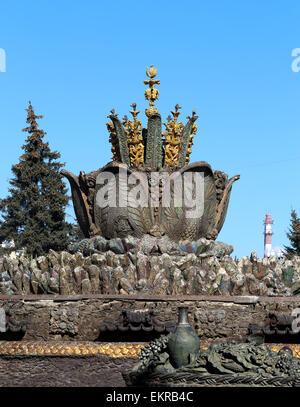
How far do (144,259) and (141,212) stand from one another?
242 cm

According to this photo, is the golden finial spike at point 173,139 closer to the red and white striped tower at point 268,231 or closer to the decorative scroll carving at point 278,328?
the decorative scroll carving at point 278,328

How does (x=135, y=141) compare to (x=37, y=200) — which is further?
(x=37, y=200)

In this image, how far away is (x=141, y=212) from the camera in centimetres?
1680

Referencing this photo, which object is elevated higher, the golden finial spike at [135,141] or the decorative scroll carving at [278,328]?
the golden finial spike at [135,141]

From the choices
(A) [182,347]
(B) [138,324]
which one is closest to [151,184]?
(B) [138,324]

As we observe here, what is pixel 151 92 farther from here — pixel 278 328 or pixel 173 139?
pixel 278 328

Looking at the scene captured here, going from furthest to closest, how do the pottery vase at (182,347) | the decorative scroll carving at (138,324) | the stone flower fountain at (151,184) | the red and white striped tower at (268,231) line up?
the red and white striped tower at (268,231), the stone flower fountain at (151,184), the decorative scroll carving at (138,324), the pottery vase at (182,347)

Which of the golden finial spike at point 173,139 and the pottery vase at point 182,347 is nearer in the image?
the pottery vase at point 182,347

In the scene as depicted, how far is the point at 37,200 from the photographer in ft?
102

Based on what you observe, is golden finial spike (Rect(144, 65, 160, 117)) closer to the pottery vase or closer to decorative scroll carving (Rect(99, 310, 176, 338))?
decorative scroll carving (Rect(99, 310, 176, 338))

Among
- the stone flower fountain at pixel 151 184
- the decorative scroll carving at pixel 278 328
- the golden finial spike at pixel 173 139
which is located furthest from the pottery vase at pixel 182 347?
the golden finial spike at pixel 173 139

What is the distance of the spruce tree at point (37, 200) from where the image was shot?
3095 centimetres

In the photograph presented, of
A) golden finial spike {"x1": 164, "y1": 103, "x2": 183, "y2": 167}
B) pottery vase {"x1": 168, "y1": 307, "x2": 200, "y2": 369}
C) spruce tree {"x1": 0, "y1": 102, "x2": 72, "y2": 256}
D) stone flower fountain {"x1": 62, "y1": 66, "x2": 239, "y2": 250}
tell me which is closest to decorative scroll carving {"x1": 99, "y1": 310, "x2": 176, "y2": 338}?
pottery vase {"x1": 168, "y1": 307, "x2": 200, "y2": 369}
